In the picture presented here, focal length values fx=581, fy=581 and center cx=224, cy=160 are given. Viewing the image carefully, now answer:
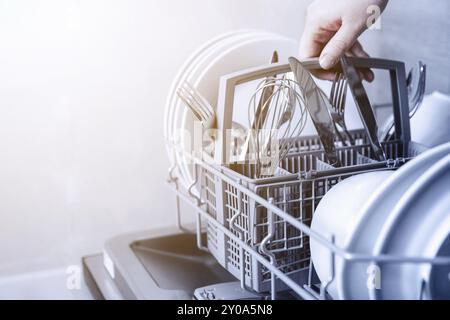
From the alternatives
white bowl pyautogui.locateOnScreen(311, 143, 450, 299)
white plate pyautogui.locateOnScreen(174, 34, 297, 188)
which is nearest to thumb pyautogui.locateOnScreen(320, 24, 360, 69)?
white plate pyautogui.locateOnScreen(174, 34, 297, 188)

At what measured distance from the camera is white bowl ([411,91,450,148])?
2.35ft

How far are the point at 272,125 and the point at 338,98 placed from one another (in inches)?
3.6

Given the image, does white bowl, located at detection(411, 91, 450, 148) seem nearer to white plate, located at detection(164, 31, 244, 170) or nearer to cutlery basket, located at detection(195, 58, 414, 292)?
cutlery basket, located at detection(195, 58, 414, 292)

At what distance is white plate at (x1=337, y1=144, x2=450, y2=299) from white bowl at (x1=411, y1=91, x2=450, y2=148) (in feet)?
0.88

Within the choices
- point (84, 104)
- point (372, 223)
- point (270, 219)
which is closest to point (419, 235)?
point (372, 223)

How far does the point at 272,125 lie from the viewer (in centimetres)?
65

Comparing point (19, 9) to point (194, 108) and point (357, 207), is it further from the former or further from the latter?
point (357, 207)

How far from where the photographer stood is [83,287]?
848 millimetres

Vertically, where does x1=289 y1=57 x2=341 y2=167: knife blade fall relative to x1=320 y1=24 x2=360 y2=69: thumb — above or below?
below

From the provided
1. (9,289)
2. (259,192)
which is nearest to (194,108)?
(259,192)

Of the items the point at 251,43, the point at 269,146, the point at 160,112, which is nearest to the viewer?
the point at 269,146

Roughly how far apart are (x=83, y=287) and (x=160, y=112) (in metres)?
0.28

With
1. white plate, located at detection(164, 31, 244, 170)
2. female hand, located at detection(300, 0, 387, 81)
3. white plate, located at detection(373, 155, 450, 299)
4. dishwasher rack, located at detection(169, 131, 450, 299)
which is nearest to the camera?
white plate, located at detection(373, 155, 450, 299)

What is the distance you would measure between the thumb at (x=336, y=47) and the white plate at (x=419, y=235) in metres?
0.24
